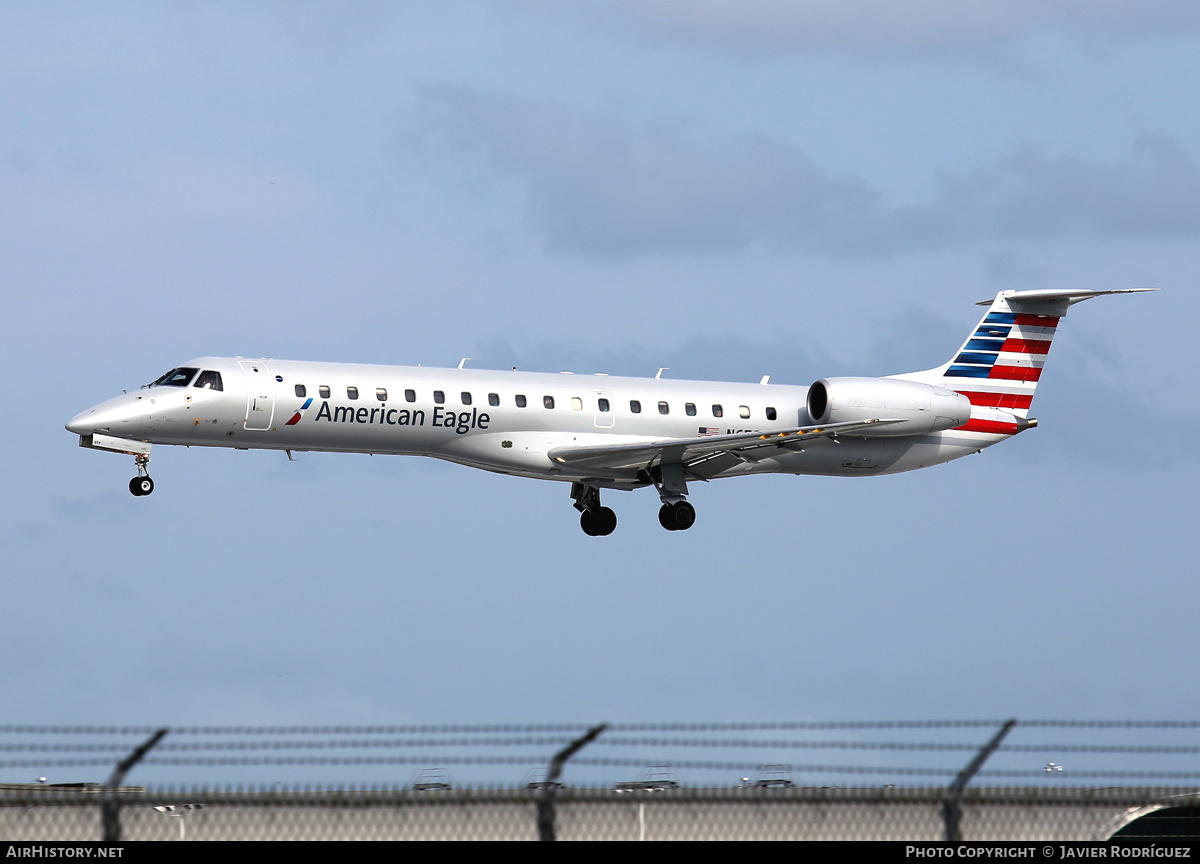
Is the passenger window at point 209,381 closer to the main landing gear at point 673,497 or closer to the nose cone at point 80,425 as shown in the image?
the nose cone at point 80,425

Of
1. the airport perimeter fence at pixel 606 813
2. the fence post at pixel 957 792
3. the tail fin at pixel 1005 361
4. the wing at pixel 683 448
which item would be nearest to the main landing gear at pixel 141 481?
the wing at pixel 683 448

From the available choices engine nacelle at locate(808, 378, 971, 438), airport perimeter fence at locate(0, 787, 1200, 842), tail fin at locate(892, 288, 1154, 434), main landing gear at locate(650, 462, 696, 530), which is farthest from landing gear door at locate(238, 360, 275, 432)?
tail fin at locate(892, 288, 1154, 434)

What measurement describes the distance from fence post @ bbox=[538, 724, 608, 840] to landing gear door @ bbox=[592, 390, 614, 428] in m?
22.3

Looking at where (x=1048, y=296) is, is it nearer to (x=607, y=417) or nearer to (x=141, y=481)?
(x=607, y=417)

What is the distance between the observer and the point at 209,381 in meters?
32.0

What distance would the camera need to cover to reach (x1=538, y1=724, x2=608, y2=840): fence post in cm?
1241

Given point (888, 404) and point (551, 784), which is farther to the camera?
point (888, 404)

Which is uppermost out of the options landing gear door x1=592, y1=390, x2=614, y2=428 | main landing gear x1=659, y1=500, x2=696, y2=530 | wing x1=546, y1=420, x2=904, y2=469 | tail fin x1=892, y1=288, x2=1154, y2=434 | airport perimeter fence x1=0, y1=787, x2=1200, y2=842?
tail fin x1=892, y1=288, x2=1154, y2=434

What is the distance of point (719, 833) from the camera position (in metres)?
19.2

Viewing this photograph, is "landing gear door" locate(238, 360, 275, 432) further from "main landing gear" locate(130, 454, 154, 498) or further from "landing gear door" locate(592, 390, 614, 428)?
"landing gear door" locate(592, 390, 614, 428)

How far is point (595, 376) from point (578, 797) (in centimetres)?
2347

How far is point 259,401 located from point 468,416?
433cm

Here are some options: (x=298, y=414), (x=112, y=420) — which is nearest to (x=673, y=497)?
(x=298, y=414)
